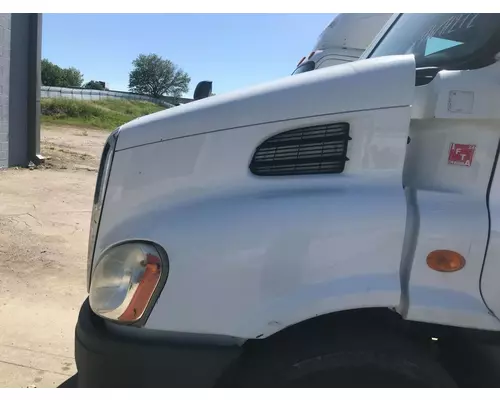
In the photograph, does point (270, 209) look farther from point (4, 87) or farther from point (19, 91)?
point (19, 91)

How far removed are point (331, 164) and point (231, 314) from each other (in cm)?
63

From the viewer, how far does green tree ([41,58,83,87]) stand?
6721cm

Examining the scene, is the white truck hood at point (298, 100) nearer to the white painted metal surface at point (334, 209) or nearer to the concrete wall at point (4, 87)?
the white painted metal surface at point (334, 209)

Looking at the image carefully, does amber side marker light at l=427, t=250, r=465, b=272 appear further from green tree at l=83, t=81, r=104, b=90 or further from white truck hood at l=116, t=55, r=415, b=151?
green tree at l=83, t=81, r=104, b=90

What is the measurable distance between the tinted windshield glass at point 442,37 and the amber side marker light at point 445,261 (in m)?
0.73

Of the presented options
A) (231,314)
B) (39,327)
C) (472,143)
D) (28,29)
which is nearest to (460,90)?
(472,143)

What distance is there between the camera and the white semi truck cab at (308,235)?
1.64 m

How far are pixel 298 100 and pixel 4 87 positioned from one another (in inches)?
419

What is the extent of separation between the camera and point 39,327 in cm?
385

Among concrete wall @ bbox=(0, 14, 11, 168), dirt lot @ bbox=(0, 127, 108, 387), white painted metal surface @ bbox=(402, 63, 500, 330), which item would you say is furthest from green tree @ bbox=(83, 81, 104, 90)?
white painted metal surface @ bbox=(402, 63, 500, 330)

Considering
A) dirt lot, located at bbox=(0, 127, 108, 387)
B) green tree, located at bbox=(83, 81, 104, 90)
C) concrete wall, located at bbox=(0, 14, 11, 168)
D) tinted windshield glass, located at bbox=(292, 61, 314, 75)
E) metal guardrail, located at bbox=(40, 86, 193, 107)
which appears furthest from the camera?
green tree, located at bbox=(83, 81, 104, 90)

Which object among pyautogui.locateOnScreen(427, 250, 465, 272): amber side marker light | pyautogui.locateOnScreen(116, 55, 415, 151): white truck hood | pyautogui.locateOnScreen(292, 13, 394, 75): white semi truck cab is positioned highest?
pyautogui.locateOnScreen(292, 13, 394, 75): white semi truck cab

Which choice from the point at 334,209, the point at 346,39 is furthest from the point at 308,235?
the point at 346,39

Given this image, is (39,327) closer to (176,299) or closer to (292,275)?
(176,299)
